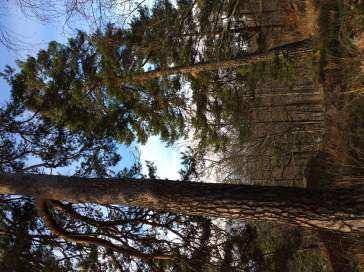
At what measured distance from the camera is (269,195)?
6320 mm

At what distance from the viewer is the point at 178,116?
1288cm

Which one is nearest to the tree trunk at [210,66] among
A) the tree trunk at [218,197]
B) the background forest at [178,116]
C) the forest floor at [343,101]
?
the background forest at [178,116]

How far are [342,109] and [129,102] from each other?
5868 millimetres

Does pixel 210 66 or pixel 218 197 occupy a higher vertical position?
pixel 210 66

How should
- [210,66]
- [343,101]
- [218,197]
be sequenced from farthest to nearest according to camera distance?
[210,66] → [343,101] → [218,197]

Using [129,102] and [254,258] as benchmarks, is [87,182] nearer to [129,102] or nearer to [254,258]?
[254,258]

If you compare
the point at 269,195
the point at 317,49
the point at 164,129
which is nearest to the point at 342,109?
the point at 317,49

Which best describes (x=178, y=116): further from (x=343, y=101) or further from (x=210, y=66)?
(x=343, y=101)

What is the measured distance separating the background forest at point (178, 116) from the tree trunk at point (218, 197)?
23cm

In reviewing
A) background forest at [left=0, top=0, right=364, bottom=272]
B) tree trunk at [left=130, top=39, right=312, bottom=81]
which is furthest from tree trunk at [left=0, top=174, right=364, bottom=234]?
tree trunk at [left=130, top=39, right=312, bottom=81]

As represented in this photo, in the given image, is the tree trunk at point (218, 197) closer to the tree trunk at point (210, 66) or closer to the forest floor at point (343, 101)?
the forest floor at point (343, 101)

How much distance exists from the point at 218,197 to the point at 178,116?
651cm

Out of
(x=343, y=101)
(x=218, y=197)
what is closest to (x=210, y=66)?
(x=343, y=101)

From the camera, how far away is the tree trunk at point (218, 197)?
5848 millimetres
